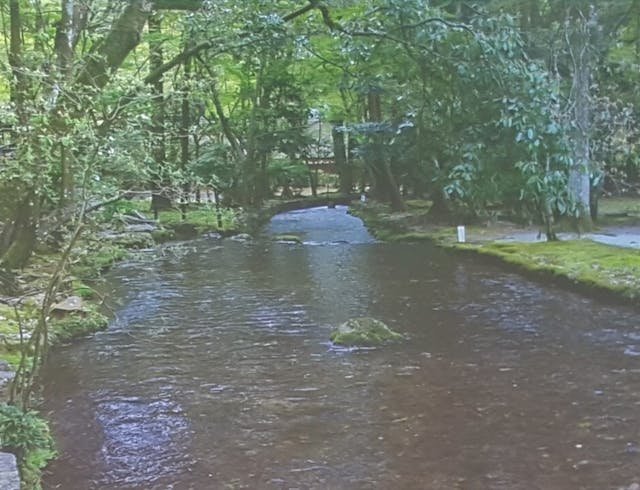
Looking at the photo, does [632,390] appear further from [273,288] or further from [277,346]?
[273,288]

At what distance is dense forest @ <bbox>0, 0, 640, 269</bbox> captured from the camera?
5.71 meters

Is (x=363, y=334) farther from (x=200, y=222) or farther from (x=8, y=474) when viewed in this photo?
(x=200, y=222)

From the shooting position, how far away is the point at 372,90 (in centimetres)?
1642

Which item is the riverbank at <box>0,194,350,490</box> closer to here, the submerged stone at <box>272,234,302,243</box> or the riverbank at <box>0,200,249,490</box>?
the riverbank at <box>0,200,249,490</box>

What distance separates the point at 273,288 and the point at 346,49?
3839mm

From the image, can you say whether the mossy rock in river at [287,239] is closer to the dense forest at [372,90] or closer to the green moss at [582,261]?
the dense forest at [372,90]

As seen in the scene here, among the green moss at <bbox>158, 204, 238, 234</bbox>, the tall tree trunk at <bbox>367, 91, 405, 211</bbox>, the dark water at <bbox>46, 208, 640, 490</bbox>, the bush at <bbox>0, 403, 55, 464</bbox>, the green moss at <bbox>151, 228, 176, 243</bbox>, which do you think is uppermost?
the tall tree trunk at <bbox>367, 91, 405, 211</bbox>

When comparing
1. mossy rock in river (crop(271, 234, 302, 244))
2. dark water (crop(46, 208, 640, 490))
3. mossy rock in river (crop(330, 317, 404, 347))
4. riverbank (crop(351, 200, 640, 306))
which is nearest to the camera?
dark water (crop(46, 208, 640, 490))

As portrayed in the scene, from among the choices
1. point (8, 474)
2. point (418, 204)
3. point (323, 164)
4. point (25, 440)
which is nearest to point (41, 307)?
point (25, 440)

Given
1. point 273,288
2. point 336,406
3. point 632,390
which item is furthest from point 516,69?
point 273,288

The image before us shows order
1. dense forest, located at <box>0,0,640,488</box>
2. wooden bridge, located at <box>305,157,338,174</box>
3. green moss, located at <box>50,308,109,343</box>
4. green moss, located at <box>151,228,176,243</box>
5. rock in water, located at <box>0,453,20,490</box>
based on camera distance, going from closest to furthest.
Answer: rock in water, located at <box>0,453,20,490</box> < dense forest, located at <box>0,0,640,488</box> < green moss, located at <box>50,308,109,343</box> < green moss, located at <box>151,228,176,243</box> < wooden bridge, located at <box>305,157,338,174</box>

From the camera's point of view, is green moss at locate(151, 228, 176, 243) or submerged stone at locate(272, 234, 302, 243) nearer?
green moss at locate(151, 228, 176, 243)

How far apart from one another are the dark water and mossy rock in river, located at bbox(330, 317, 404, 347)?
0.67 ft

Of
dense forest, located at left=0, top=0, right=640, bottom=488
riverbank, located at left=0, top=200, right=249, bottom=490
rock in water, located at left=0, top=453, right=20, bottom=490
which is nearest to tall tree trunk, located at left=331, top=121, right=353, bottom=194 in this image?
dense forest, located at left=0, top=0, right=640, bottom=488
